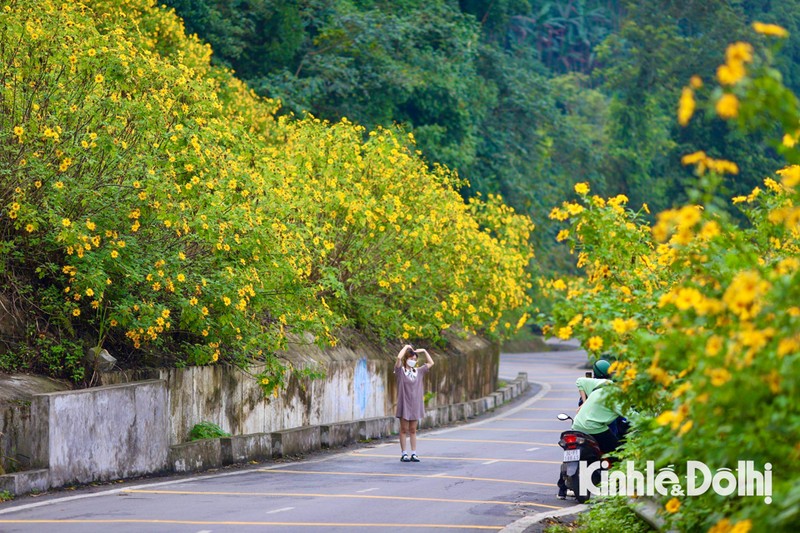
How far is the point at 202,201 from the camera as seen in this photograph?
15.5 m

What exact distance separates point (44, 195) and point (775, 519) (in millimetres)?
Answer: 11092

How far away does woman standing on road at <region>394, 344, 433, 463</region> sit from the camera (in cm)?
1700

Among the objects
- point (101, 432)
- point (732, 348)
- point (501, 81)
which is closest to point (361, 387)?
point (101, 432)

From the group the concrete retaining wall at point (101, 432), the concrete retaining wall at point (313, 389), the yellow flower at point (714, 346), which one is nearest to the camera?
the yellow flower at point (714, 346)

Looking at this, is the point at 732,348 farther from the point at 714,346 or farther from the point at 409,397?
the point at 409,397

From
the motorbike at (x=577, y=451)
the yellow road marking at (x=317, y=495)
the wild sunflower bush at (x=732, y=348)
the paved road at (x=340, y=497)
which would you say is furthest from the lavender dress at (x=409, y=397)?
the wild sunflower bush at (x=732, y=348)

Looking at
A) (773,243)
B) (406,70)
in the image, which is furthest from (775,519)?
(406,70)

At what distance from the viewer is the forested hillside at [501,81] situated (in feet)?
106

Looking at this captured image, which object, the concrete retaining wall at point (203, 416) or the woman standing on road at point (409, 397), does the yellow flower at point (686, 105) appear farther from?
the woman standing on road at point (409, 397)

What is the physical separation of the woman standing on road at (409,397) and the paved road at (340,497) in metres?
0.37

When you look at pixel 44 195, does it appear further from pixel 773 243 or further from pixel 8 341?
→ pixel 773 243

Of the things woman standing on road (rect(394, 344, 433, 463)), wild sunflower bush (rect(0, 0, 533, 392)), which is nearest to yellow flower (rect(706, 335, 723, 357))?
wild sunflower bush (rect(0, 0, 533, 392))

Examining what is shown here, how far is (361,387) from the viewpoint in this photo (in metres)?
22.3

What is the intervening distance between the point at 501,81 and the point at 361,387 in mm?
Result: 22268
